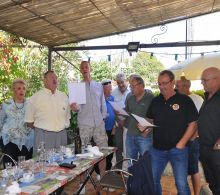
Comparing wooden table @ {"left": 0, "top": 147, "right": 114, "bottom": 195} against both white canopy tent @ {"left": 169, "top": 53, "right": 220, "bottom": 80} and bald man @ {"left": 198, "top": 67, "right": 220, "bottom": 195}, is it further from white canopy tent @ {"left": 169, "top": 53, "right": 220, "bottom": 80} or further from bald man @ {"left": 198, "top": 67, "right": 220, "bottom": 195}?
white canopy tent @ {"left": 169, "top": 53, "right": 220, "bottom": 80}

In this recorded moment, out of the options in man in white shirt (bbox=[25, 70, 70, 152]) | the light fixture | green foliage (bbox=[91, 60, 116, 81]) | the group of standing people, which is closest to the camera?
the group of standing people

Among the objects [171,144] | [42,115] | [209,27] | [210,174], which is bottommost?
[210,174]

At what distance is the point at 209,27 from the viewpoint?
2323 centimetres

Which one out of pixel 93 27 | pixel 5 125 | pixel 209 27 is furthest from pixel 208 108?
pixel 209 27

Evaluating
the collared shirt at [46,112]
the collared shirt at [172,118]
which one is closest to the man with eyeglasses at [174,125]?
the collared shirt at [172,118]

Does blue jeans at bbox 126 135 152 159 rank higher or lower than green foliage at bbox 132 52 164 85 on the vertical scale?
lower

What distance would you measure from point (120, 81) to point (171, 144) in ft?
6.30

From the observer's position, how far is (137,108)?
3.86 metres

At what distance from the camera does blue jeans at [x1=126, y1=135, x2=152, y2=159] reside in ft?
12.4

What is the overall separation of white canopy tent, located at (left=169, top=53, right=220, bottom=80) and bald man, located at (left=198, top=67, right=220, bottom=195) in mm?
1136

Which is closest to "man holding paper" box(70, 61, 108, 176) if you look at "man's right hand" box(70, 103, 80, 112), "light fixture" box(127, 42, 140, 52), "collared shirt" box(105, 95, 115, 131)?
"man's right hand" box(70, 103, 80, 112)

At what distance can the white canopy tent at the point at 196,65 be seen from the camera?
13.6 ft

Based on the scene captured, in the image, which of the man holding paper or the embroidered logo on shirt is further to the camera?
the man holding paper

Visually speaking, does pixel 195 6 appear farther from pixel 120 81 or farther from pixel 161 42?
pixel 120 81
